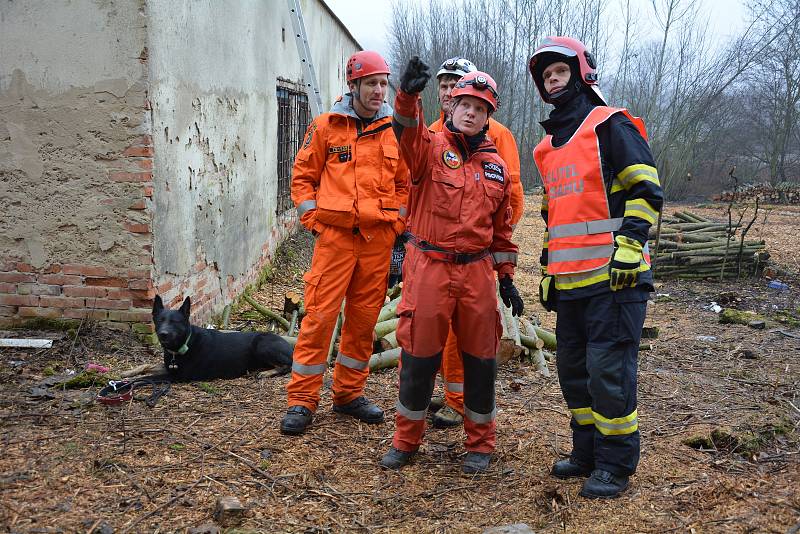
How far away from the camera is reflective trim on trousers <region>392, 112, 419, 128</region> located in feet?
11.1

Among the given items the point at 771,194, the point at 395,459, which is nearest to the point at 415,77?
the point at 395,459

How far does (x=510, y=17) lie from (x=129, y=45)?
2615cm

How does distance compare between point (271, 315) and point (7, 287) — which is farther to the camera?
point (271, 315)

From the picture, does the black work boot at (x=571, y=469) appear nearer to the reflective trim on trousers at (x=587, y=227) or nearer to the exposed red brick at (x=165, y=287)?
the reflective trim on trousers at (x=587, y=227)

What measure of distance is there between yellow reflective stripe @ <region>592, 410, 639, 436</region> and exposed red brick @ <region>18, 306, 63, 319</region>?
4479mm

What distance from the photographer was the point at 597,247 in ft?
11.0

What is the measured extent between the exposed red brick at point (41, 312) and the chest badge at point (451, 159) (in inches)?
149

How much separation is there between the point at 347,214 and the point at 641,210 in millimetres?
1801

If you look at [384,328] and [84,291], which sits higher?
[84,291]

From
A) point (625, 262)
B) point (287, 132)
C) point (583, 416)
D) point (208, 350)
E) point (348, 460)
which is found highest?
point (287, 132)

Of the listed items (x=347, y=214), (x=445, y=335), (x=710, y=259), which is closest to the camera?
(x=445, y=335)

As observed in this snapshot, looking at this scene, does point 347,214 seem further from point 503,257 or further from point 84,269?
point 84,269

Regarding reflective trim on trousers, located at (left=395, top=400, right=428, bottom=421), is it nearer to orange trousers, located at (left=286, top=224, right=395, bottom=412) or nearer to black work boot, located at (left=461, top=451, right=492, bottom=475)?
black work boot, located at (left=461, top=451, right=492, bottom=475)

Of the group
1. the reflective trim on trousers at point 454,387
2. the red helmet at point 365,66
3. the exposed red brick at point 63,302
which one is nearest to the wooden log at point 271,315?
the exposed red brick at point 63,302
